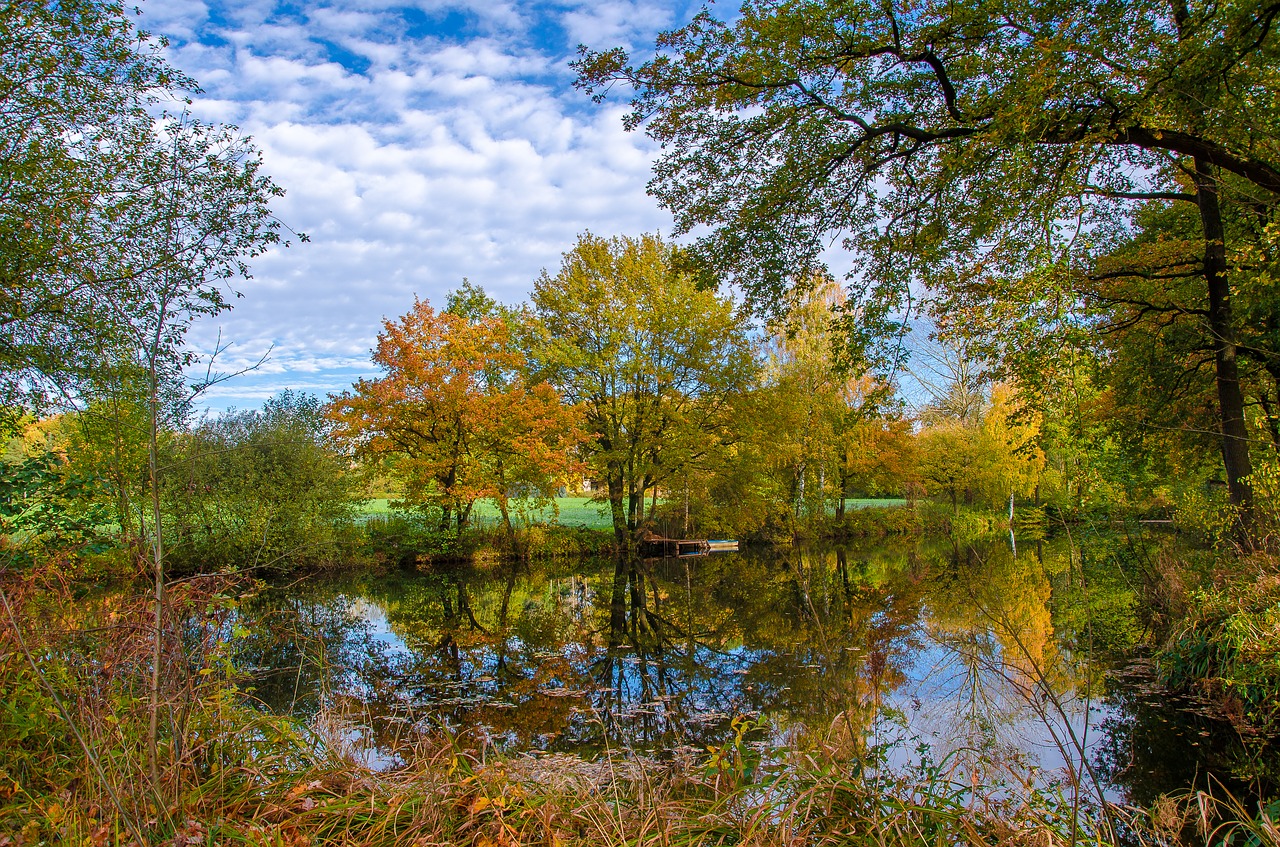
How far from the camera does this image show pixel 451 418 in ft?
68.3

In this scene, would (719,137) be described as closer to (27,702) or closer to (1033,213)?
(1033,213)

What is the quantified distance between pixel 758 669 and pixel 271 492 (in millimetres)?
16443

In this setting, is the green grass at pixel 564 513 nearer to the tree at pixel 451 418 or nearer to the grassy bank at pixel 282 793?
the tree at pixel 451 418

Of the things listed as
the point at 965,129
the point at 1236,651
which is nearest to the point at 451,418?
the point at 965,129

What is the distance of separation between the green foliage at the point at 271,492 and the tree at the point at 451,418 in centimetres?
143

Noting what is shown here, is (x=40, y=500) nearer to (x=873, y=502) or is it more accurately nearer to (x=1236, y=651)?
(x=1236, y=651)

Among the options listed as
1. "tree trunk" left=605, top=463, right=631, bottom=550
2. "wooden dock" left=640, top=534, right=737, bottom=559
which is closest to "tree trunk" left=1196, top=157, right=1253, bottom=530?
"tree trunk" left=605, top=463, right=631, bottom=550

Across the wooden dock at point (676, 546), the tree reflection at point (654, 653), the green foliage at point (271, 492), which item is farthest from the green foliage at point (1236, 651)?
the wooden dock at point (676, 546)

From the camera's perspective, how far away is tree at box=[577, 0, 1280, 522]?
5855 mm

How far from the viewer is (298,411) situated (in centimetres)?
2208

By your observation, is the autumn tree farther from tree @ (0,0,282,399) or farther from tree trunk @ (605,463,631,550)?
tree @ (0,0,282,399)

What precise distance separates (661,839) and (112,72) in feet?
33.4

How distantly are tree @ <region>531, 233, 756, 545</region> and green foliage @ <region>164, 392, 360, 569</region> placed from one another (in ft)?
24.8

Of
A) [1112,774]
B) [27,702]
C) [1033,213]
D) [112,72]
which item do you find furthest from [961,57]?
[112,72]
